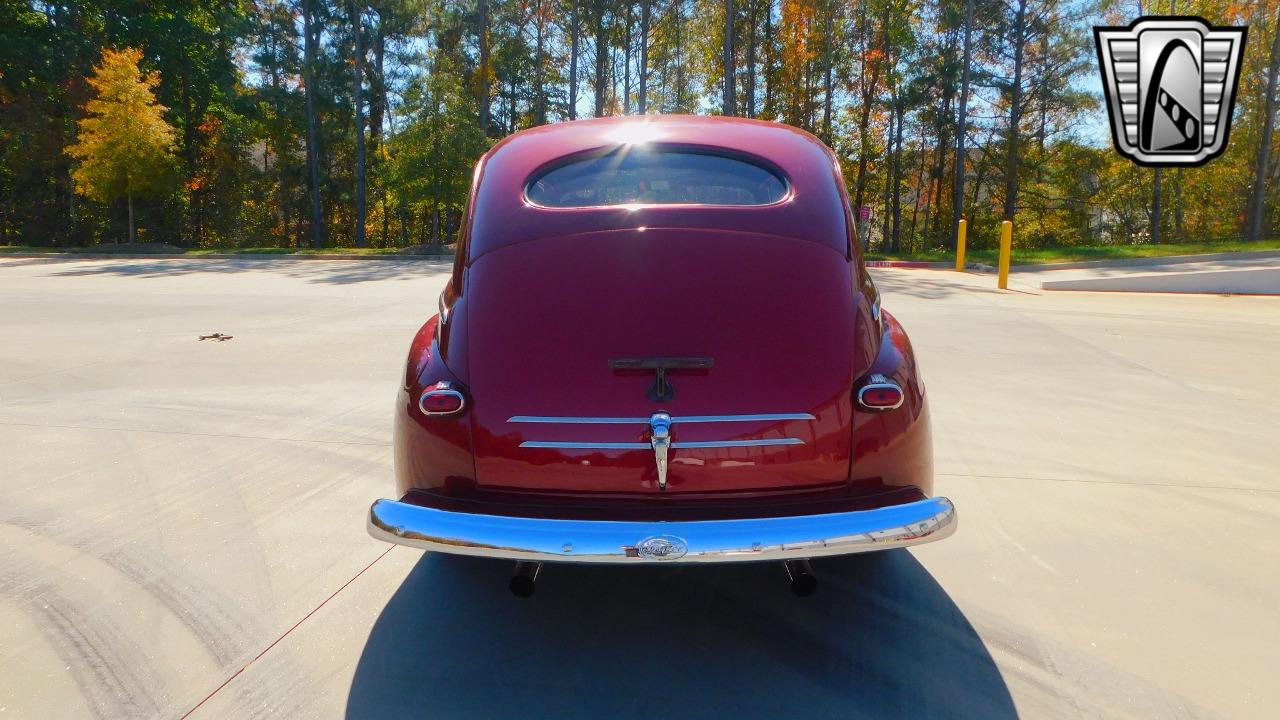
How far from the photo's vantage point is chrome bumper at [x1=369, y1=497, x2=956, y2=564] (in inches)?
91.0

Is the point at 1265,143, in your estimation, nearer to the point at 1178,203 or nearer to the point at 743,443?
the point at 1178,203

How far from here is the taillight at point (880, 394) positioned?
2611mm

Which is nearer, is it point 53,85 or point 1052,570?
point 1052,570

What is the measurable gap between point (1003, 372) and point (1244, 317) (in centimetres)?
628

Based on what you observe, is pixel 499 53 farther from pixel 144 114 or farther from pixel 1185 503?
pixel 1185 503

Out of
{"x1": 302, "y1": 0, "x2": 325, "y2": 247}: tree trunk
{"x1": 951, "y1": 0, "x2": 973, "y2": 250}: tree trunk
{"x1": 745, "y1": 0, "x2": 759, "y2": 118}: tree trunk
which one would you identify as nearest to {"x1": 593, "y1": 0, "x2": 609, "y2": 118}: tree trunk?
{"x1": 745, "y1": 0, "x2": 759, "y2": 118}: tree trunk

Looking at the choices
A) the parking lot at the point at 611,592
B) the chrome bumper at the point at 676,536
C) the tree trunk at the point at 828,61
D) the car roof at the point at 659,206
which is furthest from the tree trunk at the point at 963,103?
the chrome bumper at the point at 676,536

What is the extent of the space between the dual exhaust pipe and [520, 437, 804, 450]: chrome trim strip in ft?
1.65

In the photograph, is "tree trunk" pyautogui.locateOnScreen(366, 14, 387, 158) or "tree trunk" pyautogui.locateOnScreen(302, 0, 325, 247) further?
"tree trunk" pyautogui.locateOnScreen(366, 14, 387, 158)

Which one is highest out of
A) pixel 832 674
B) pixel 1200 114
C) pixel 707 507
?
pixel 1200 114

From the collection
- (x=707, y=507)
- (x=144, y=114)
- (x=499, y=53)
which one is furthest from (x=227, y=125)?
(x=707, y=507)

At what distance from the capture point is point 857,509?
8.24 ft

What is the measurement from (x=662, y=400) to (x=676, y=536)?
1.42 ft

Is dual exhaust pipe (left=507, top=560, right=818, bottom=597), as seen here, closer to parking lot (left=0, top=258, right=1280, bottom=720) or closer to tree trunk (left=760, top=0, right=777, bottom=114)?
parking lot (left=0, top=258, right=1280, bottom=720)
